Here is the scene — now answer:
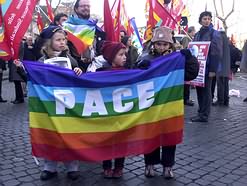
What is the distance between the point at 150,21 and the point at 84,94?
401 cm

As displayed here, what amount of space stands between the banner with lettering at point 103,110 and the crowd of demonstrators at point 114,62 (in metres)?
0.23

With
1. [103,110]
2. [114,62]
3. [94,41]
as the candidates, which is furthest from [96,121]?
[94,41]

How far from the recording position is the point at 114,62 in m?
4.44

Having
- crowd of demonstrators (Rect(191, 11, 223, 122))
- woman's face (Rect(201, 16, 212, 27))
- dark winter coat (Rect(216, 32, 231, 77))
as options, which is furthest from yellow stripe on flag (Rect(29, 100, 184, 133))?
dark winter coat (Rect(216, 32, 231, 77))

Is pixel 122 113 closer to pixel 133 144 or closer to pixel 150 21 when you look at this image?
pixel 133 144

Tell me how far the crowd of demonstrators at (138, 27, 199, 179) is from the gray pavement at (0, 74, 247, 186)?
0.45ft

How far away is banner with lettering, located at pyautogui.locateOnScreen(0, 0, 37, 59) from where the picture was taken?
15.5ft

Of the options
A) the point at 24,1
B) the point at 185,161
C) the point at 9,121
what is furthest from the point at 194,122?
the point at 24,1

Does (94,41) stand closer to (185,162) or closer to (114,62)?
(114,62)

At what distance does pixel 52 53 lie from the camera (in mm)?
4484

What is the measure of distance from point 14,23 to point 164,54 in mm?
1863

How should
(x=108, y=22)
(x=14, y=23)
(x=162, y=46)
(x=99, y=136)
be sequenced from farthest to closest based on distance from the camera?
Answer: (x=108, y=22) → (x=14, y=23) → (x=162, y=46) → (x=99, y=136)

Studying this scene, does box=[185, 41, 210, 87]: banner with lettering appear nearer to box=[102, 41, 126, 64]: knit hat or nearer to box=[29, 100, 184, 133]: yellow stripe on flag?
box=[29, 100, 184, 133]: yellow stripe on flag

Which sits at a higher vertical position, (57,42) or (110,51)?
(57,42)
